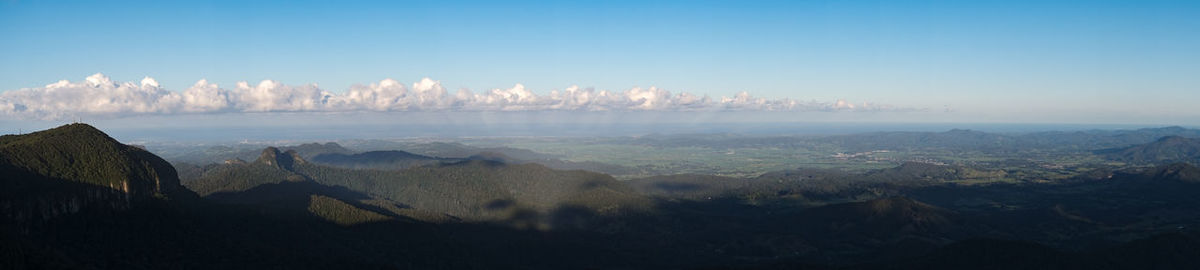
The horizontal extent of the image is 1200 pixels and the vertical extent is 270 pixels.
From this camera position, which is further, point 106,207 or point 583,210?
point 583,210

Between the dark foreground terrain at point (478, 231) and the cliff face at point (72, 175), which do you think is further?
the dark foreground terrain at point (478, 231)

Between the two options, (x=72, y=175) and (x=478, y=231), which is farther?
(x=478, y=231)

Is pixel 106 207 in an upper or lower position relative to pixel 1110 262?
upper

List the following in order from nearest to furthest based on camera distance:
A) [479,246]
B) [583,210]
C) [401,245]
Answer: [401,245] < [479,246] < [583,210]

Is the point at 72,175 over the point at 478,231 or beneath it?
over

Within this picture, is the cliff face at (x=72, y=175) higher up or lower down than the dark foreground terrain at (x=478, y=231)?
higher up

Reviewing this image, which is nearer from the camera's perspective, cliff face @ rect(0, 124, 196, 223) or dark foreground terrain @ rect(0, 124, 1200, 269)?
cliff face @ rect(0, 124, 196, 223)

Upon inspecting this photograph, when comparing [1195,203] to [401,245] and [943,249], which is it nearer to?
[943,249]

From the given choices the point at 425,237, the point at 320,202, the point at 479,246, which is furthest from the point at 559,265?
the point at 320,202
